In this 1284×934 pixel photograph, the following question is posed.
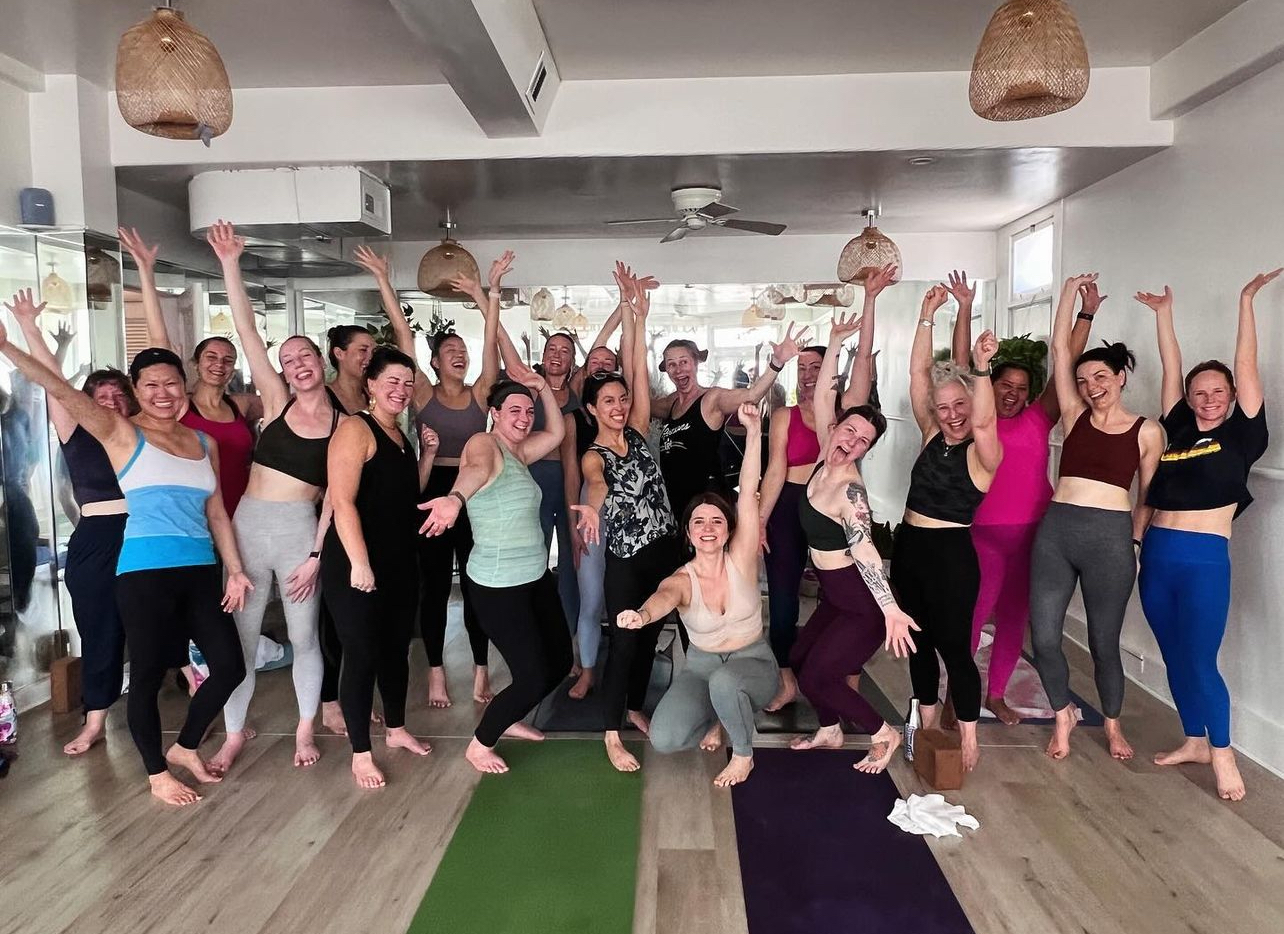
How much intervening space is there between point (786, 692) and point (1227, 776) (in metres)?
1.67

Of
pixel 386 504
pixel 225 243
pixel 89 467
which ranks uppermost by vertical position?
pixel 225 243

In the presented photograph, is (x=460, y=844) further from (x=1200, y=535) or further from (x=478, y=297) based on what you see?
(x=1200, y=535)

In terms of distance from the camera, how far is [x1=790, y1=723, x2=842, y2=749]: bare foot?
3484 mm

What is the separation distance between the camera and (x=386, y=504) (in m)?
3.13

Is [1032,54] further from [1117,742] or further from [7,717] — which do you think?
[7,717]

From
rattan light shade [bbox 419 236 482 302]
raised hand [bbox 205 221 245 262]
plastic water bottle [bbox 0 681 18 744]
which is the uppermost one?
rattan light shade [bbox 419 236 482 302]

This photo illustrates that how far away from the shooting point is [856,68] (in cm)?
425

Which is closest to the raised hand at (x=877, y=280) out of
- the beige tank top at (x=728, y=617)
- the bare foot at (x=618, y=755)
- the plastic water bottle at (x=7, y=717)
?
the beige tank top at (x=728, y=617)

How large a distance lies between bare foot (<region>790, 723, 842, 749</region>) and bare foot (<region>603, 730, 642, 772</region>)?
26.3 inches

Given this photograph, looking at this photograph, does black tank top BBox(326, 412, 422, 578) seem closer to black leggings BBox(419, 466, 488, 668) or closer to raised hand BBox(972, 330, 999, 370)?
black leggings BBox(419, 466, 488, 668)

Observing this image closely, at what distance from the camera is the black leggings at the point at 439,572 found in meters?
3.80

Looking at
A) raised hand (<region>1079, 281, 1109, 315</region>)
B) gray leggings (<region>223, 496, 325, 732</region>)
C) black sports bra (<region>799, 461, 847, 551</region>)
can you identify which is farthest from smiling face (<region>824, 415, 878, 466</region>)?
gray leggings (<region>223, 496, 325, 732</region>)

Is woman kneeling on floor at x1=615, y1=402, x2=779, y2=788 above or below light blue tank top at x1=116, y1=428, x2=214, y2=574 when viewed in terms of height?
below

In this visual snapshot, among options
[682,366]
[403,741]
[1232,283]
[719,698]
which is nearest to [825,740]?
[719,698]
